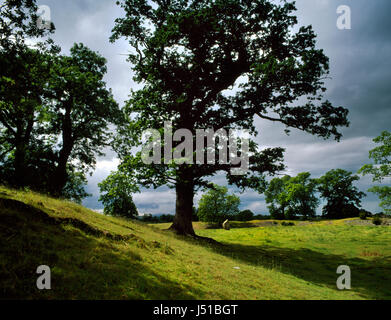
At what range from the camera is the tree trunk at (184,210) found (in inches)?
792

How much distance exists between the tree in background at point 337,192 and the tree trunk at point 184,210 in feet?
216

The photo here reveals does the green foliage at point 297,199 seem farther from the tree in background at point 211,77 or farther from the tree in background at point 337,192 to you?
the tree in background at point 211,77

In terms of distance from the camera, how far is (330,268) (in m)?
15.0

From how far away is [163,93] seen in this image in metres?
20.2

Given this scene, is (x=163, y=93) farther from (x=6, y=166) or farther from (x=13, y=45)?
(x=6, y=166)

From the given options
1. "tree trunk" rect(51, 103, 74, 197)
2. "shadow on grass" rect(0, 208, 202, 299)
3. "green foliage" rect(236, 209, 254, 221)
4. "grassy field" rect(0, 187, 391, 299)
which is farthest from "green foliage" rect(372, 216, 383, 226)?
"tree trunk" rect(51, 103, 74, 197)

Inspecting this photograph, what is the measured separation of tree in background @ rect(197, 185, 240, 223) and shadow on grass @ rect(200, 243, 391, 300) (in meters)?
42.0

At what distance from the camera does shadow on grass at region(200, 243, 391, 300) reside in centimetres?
1121

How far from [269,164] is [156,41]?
48.9 ft

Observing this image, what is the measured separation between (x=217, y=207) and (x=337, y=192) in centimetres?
4312

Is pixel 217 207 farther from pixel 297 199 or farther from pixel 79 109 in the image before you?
pixel 79 109

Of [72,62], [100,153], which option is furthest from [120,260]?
[72,62]

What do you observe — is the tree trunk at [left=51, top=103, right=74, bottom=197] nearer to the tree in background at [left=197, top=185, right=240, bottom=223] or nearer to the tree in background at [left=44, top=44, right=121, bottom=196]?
the tree in background at [left=44, top=44, right=121, bottom=196]

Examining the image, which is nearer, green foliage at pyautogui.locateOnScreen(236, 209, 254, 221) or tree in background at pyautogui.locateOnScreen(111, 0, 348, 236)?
tree in background at pyautogui.locateOnScreen(111, 0, 348, 236)
